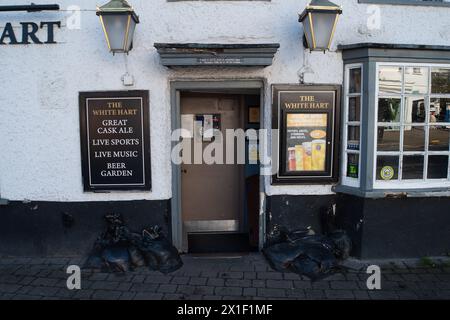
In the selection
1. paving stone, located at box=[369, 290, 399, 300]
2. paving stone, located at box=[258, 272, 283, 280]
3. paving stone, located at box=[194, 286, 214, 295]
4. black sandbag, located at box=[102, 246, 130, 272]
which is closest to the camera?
paving stone, located at box=[369, 290, 399, 300]

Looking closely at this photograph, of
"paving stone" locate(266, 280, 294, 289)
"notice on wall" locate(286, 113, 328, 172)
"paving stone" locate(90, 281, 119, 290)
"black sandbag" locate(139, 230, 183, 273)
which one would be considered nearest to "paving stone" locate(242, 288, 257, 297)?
"paving stone" locate(266, 280, 294, 289)

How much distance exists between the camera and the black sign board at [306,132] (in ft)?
13.9

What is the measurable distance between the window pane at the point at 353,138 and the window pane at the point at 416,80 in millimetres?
774

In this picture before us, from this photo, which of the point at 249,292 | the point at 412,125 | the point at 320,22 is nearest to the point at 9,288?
the point at 249,292

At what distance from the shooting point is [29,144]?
4.32 meters

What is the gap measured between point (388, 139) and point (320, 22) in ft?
5.57

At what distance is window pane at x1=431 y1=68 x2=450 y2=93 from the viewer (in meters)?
4.19

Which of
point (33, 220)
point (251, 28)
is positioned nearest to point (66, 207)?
point (33, 220)

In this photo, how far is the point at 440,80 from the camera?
13.8 ft

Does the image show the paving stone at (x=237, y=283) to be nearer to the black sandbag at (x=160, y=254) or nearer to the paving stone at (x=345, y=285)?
the black sandbag at (x=160, y=254)

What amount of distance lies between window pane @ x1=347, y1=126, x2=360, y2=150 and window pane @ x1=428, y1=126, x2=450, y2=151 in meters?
0.95

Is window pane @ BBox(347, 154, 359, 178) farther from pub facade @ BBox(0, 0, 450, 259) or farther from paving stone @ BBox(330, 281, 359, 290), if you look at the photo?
paving stone @ BBox(330, 281, 359, 290)

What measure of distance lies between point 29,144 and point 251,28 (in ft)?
10.7

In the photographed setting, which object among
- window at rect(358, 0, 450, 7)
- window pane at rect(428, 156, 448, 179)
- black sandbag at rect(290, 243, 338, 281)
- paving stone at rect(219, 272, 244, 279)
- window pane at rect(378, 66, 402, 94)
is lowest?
paving stone at rect(219, 272, 244, 279)
